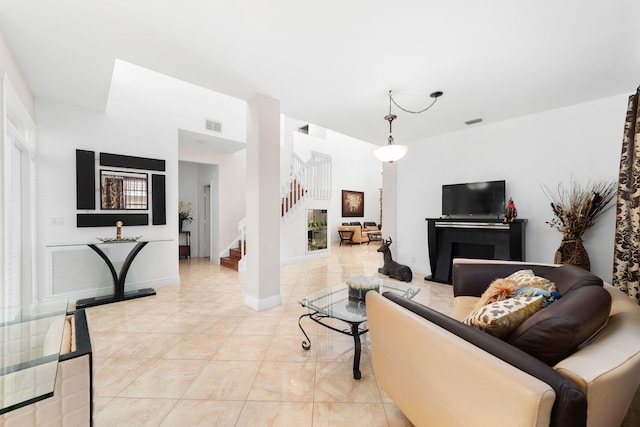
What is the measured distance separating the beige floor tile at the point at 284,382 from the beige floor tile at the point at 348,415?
0.45 ft

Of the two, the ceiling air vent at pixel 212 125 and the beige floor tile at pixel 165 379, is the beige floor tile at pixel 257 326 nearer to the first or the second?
the beige floor tile at pixel 165 379

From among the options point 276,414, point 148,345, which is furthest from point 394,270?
A: point 148,345

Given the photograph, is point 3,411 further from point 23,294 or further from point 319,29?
point 23,294

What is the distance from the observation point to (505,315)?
1229mm

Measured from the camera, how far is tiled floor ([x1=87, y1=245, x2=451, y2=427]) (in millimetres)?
1602

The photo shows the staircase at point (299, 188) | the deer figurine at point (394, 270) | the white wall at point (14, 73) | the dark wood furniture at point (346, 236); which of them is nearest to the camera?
the white wall at point (14, 73)

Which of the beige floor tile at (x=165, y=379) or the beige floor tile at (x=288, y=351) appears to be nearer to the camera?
the beige floor tile at (x=165, y=379)

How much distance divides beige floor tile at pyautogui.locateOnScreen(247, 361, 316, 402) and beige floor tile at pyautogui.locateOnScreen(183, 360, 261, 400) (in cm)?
6

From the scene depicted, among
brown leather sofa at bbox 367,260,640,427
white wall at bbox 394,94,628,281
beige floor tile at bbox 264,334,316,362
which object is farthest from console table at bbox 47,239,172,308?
white wall at bbox 394,94,628,281

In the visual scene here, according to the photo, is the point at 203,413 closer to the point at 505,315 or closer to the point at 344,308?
the point at 344,308

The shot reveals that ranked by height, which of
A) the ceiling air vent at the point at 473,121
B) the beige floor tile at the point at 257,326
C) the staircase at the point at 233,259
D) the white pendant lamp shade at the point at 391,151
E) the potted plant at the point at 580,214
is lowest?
the beige floor tile at the point at 257,326

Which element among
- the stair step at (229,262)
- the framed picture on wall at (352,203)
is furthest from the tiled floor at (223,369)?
the framed picture on wall at (352,203)

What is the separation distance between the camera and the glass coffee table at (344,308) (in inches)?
77.4

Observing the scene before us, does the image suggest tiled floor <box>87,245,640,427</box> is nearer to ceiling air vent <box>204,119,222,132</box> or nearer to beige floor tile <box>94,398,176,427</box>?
beige floor tile <box>94,398,176,427</box>
